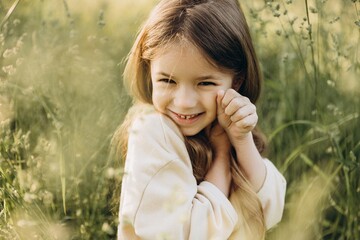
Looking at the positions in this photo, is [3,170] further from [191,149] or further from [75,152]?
[191,149]

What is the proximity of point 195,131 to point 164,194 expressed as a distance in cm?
24

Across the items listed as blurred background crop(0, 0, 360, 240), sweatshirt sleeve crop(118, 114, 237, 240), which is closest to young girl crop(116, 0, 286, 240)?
sweatshirt sleeve crop(118, 114, 237, 240)

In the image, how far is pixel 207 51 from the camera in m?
1.95

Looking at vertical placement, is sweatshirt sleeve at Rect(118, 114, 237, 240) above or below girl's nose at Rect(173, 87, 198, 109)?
below

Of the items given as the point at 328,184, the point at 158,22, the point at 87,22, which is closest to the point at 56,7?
the point at 87,22

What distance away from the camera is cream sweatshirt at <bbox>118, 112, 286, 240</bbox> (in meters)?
1.92

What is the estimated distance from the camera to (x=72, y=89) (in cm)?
269

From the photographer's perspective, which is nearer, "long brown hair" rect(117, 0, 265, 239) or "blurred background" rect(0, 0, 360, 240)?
"long brown hair" rect(117, 0, 265, 239)

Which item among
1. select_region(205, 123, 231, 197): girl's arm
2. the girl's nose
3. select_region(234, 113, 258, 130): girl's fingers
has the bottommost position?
select_region(205, 123, 231, 197): girl's arm

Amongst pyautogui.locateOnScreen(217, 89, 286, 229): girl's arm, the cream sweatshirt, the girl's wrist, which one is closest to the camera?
the cream sweatshirt

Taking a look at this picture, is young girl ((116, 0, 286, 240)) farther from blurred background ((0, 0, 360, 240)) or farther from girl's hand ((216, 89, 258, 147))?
blurred background ((0, 0, 360, 240))

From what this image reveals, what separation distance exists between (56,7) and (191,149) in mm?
1384

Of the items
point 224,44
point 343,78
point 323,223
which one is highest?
point 224,44

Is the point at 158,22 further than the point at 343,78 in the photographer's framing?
No
